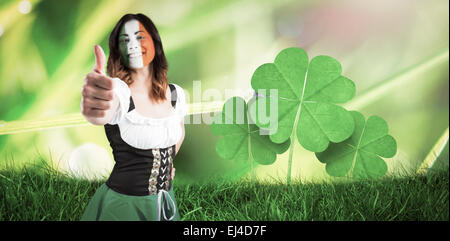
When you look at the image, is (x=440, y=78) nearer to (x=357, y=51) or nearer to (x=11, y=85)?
(x=357, y=51)

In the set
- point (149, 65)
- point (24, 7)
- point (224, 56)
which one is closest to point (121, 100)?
point (149, 65)

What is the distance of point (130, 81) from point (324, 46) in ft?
2.33

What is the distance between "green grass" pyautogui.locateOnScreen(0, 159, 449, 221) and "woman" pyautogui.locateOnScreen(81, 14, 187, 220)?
174 millimetres

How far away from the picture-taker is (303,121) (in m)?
1.27

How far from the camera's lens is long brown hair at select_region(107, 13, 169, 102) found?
1.12m

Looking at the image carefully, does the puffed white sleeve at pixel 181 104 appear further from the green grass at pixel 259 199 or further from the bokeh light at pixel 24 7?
the bokeh light at pixel 24 7

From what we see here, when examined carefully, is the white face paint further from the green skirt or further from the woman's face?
the green skirt

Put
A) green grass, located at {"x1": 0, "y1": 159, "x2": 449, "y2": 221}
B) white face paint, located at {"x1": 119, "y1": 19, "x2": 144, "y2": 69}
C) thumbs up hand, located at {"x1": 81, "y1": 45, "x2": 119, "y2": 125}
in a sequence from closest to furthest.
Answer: thumbs up hand, located at {"x1": 81, "y1": 45, "x2": 119, "y2": 125}
white face paint, located at {"x1": 119, "y1": 19, "x2": 144, "y2": 69}
green grass, located at {"x1": 0, "y1": 159, "x2": 449, "y2": 221}

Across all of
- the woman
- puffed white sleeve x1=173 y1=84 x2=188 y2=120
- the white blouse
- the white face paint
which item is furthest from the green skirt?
the white face paint

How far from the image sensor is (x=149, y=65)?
1158 mm

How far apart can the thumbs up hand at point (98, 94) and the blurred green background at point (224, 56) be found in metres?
0.32

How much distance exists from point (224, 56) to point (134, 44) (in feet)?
1.18

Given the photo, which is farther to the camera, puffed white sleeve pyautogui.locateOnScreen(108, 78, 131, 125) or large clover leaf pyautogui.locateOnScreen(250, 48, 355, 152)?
large clover leaf pyautogui.locateOnScreen(250, 48, 355, 152)
